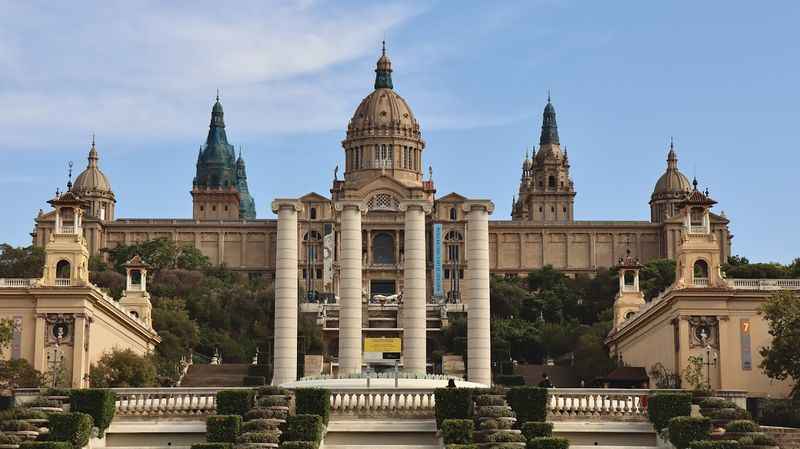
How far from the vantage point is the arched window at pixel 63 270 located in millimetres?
95438

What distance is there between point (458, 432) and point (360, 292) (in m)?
26.4

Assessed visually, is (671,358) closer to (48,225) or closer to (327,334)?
(327,334)

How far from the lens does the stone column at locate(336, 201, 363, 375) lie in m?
75.8

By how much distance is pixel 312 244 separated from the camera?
189625 millimetres

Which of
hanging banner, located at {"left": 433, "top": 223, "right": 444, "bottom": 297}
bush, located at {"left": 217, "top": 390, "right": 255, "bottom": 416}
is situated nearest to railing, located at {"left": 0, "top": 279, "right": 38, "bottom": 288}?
bush, located at {"left": 217, "top": 390, "right": 255, "bottom": 416}

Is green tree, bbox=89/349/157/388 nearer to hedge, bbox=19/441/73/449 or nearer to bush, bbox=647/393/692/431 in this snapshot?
hedge, bbox=19/441/73/449

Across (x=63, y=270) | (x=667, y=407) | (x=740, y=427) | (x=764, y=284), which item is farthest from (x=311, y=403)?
(x=63, y=270)

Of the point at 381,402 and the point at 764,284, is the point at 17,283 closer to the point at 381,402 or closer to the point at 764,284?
the point at 764,284

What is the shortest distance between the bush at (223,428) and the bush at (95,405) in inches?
161

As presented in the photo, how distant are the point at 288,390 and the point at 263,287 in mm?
115792

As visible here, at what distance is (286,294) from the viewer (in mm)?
76875

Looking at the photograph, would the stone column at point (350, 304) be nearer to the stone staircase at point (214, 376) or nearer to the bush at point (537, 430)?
the bush at point (537, 430)

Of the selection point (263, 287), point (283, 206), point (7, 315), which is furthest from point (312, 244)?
point (283, 206)

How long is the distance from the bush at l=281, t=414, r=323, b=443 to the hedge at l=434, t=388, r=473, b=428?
14.6 ft
